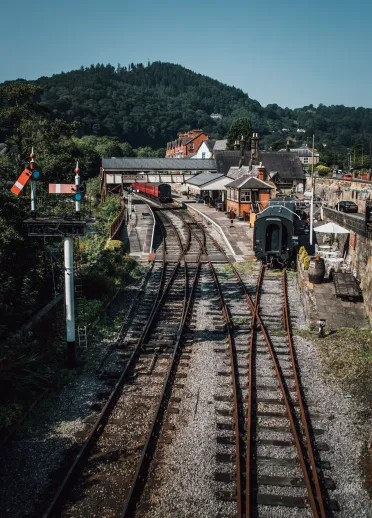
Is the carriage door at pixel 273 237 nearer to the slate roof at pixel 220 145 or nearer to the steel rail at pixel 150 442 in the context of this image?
the steel rail at pixel 150 442

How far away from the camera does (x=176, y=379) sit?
1114 cm

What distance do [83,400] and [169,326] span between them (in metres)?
5.00

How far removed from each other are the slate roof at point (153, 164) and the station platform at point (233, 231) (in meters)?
16.3

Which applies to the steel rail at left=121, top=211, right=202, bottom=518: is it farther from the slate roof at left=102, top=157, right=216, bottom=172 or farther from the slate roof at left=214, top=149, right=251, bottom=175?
the slate roof at left=214, top=149, right=251, bottom=175

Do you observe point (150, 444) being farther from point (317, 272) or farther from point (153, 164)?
point (153, 164)

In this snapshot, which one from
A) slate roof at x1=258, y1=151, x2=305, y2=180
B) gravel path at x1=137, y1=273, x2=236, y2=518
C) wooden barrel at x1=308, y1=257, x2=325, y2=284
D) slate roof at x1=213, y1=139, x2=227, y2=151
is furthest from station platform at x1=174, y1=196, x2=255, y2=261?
slate roof at x1=213, y1=139, x2=227, y2=151

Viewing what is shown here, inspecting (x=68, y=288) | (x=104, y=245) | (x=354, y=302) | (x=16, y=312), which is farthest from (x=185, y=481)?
(x=104, y=245)

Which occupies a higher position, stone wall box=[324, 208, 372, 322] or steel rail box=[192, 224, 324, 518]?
stone wall box=[324, 208, 372, 322]

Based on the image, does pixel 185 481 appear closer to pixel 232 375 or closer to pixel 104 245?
pixel 232 375

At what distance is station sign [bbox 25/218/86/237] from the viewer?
1148cm

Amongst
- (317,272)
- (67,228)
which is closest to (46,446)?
(67,228)

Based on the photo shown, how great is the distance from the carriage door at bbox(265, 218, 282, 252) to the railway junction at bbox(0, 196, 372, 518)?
7232mm

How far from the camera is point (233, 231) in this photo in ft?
109

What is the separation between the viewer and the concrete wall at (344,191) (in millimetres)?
37781
